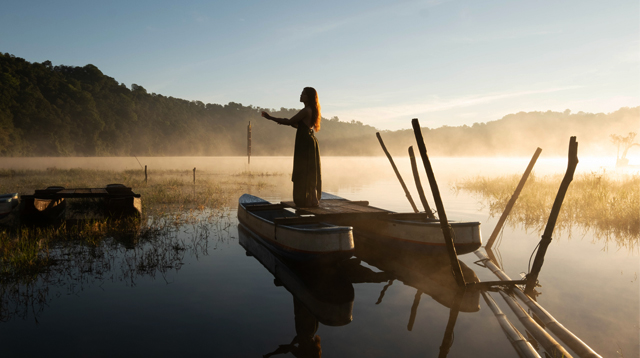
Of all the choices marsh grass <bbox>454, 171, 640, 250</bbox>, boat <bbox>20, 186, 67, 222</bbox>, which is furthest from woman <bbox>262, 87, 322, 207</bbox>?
boat <bbox>20, 186, 67, 222</bbox>

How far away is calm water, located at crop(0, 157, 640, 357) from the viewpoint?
16.2 feet

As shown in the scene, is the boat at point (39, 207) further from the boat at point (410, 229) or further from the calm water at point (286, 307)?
the boat at point (410, 229)

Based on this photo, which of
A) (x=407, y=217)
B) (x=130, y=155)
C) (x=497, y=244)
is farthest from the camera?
(x=130, y=155)

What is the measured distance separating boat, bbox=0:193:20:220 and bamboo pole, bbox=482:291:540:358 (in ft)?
48.1

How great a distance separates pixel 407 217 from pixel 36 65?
90904 mm

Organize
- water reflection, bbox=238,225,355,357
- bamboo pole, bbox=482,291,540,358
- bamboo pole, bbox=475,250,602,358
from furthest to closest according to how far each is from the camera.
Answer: water reflection, bbox=238,225,355,357 < bamboo pole, bbox=482,291,540,358 < bamboo pole, bbox=475,250,602,358

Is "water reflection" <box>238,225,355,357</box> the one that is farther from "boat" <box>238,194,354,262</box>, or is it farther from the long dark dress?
the long dark dress

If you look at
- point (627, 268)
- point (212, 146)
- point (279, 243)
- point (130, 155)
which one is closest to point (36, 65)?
point (130, 155)

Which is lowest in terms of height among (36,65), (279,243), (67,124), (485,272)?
(485,272)

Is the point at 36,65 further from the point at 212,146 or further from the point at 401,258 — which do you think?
the point at 401,258

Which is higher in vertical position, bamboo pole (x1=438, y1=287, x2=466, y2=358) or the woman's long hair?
the woman's long hair

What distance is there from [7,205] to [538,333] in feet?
50.3

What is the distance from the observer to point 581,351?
427 cm

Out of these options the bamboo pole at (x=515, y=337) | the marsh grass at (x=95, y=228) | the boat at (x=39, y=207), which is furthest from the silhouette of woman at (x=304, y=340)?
the boat at (x=39, y=207)
